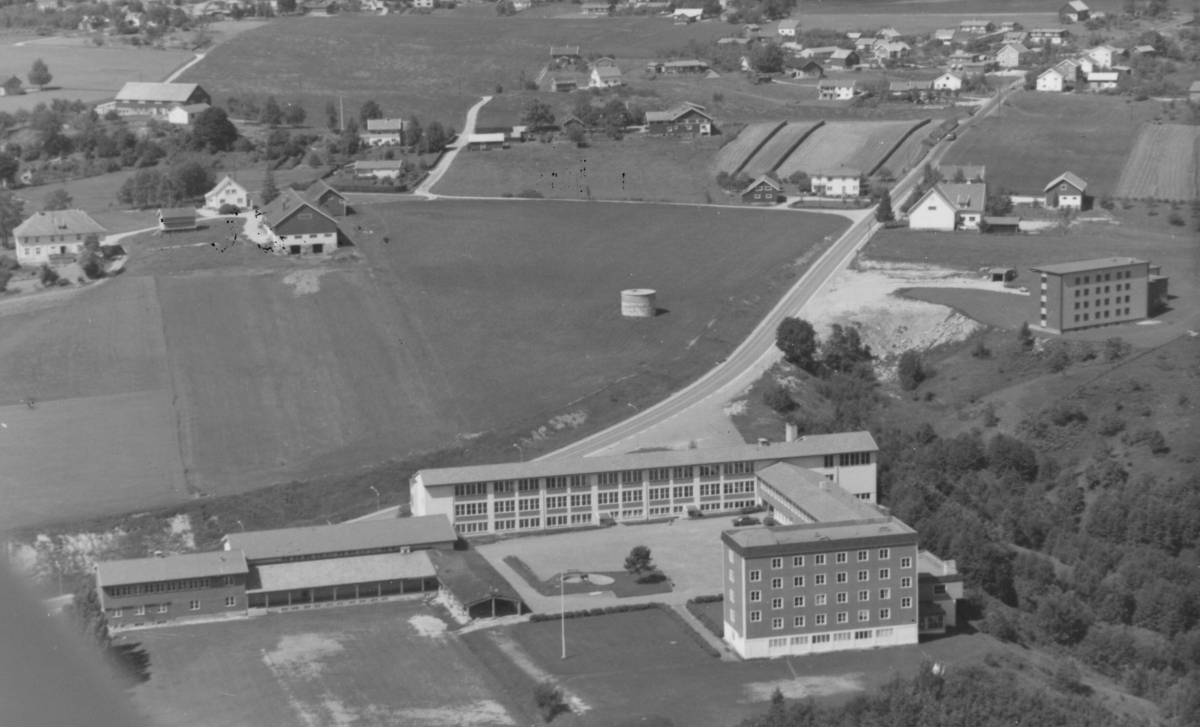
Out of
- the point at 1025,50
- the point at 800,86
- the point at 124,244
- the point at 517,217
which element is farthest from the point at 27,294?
the point at 1025,50

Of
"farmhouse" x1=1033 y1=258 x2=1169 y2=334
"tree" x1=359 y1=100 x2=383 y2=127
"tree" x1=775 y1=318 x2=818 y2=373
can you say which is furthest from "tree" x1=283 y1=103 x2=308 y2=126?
"farmhouse" x1=1033 y1=258 x2=1169 y2=334

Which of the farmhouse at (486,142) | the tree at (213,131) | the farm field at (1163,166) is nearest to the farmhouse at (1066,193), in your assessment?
the farm field at (1163,166)

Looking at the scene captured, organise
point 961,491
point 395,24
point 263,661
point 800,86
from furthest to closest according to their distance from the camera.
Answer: point 395,24
point 800,86
point 961,491
point 263,661

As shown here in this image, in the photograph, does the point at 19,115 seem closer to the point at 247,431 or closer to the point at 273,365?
the point at 273,365

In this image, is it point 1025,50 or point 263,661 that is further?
point 1025,50

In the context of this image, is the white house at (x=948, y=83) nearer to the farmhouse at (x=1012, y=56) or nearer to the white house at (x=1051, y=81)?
the white house at (x=1051, y=81)

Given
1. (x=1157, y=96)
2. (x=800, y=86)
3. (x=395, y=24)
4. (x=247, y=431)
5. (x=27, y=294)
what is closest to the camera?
(x=247, y=431)

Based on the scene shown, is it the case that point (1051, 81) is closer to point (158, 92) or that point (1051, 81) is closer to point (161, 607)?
point (158, 92)
